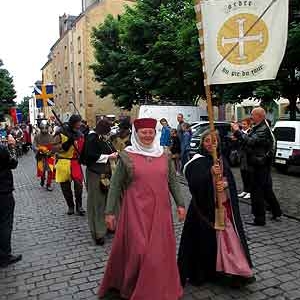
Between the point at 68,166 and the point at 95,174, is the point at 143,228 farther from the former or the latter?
the point at 68,166

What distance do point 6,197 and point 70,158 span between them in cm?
269

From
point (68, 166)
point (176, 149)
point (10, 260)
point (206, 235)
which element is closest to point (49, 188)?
point (68, 166)

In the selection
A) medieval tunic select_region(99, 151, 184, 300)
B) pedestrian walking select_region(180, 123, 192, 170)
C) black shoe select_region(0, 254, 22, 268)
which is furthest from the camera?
pedestrian walking select_region(180, 123, 192, 170)

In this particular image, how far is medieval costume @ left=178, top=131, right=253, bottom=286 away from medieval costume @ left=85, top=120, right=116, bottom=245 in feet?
6.61

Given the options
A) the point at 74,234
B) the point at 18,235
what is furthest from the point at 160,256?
the point at 18,235

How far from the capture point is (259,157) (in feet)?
22.8

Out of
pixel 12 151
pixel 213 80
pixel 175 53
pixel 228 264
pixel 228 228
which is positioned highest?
pixel 175 53

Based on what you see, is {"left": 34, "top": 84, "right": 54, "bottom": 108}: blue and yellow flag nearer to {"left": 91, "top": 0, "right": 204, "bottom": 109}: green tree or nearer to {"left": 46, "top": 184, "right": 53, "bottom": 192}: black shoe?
{"left": 46, "top": 184, "right": 53, "bottom": 192}: black shoe

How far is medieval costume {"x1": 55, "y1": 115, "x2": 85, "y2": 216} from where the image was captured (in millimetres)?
7750

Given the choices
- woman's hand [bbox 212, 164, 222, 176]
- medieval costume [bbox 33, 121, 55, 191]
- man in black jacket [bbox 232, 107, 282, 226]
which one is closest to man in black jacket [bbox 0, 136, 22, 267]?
woman's hand [bbox 212, 164, 222, 176]

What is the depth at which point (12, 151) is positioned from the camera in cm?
544

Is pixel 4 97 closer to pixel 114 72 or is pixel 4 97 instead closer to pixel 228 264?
pixel 114 72

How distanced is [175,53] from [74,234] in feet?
48.4

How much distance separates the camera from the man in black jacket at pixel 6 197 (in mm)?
5316
